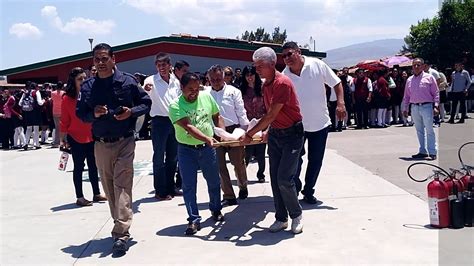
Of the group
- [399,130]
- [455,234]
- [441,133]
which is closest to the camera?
[455,234]

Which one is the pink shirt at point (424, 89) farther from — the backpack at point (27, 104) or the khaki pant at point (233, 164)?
the backpack at point (27, 104)

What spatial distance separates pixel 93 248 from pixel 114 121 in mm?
1355

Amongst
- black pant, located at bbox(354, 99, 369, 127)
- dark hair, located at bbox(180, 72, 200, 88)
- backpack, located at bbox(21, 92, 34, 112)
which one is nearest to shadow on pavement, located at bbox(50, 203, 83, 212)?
dark hair, located at bbox(180, 72, 200, 88)

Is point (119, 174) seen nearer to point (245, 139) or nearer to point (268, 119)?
point (245, 139)

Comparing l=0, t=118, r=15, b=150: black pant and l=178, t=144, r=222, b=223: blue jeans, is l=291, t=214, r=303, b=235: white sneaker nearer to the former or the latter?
l=178, t=144, r=222, b=223: blue jeans

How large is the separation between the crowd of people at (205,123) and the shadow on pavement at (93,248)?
0.19 metres

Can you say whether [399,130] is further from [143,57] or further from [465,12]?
[465,12]

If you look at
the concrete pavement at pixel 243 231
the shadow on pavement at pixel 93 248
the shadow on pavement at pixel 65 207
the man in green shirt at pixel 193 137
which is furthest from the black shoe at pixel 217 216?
the shadow on pavement at pixel 65 207

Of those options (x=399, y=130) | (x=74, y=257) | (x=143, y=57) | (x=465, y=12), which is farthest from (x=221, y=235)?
(x=465, y=12)

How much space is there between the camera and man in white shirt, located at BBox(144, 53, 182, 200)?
721cm

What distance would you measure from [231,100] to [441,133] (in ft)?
28.1

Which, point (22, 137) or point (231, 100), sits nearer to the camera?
point (231, 100)

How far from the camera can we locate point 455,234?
5.18m

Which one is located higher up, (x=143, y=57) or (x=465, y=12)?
(x=465, y=12)
